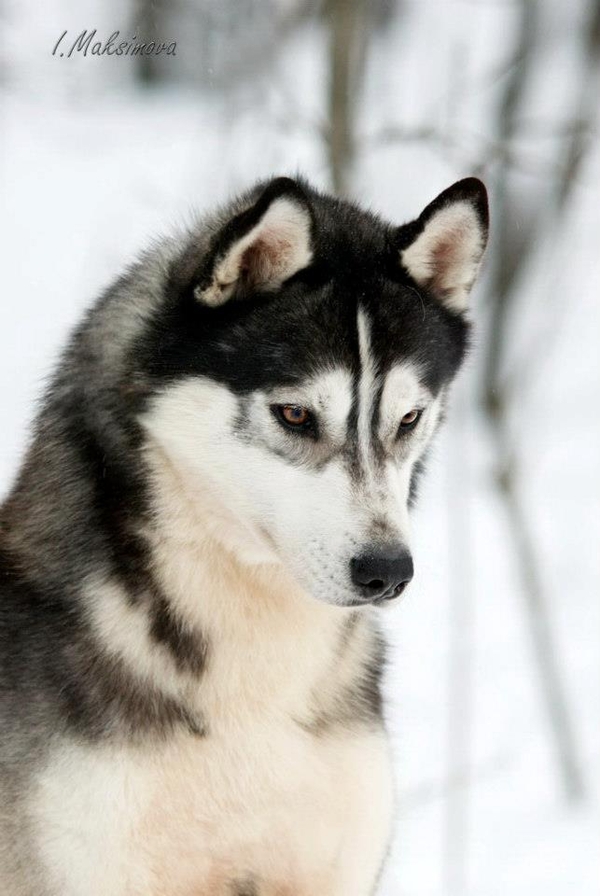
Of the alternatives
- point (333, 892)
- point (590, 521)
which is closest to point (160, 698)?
point (333, 892)

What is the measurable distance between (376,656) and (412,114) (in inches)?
359

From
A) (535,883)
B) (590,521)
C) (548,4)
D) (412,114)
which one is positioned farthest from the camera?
(590,521)

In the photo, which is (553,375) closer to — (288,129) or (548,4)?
(548,4)

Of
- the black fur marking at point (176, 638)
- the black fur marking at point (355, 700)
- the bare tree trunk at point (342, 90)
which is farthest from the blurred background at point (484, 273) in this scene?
the black fur marking at point (176, 638)

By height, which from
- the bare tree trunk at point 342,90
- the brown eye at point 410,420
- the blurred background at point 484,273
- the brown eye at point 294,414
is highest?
Result: the bare tree trunk at point 342,90

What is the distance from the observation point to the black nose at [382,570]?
3020 millimetres

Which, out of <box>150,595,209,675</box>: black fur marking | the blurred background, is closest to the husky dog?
<box>150,595,209,675</box>: black fur marking

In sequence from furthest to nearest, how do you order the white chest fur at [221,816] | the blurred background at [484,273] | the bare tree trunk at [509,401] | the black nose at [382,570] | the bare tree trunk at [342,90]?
the bare tree trunk at [509,401] < the blurred background at [484,273] < the bare tree trunk at [342,90] < the white chest fur at [221,816] < the black nose at [382,570]

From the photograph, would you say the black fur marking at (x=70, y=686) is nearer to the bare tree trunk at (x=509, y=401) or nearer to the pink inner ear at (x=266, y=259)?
the pink inner ear at (x=266, y=259)

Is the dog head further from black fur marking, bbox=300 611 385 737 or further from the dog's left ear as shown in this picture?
black fur marking, bbox=300 611 385 737

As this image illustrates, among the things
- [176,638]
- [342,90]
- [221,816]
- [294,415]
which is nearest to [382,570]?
[294,415]

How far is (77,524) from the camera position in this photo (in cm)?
330

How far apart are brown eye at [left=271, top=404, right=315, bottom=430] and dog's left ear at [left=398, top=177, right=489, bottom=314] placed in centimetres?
49

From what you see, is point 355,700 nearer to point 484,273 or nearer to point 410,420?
point 410,420
